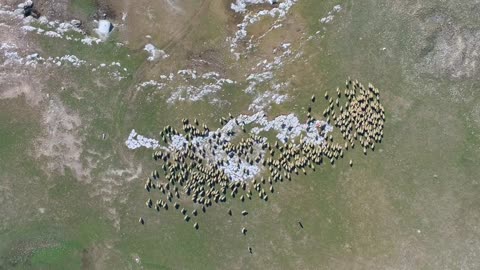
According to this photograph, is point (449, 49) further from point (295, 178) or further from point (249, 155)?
point (249, 155)

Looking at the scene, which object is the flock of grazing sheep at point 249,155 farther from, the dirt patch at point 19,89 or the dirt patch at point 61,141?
the dirt patch at point 19,89

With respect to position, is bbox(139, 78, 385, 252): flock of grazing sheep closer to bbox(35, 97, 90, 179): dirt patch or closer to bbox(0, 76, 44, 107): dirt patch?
bbox(35, 97, 90, 179): dirt patch

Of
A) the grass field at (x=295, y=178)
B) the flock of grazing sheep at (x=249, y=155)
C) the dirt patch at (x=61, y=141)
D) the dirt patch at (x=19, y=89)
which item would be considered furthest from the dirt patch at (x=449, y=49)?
the dirt patch at (x=19, y=89)

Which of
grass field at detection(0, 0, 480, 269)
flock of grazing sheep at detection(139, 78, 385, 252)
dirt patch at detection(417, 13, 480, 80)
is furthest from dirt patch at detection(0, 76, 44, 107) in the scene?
dirt patch at detection(417, 13, 480, 80)

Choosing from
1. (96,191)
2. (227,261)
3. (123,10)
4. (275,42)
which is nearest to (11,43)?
(123,10)

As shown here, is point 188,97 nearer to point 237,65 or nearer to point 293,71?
point 237,65

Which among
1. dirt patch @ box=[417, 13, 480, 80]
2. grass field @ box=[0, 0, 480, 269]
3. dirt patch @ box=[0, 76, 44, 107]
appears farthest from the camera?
dirt patch @ box=[0, 76, 44, 107]
